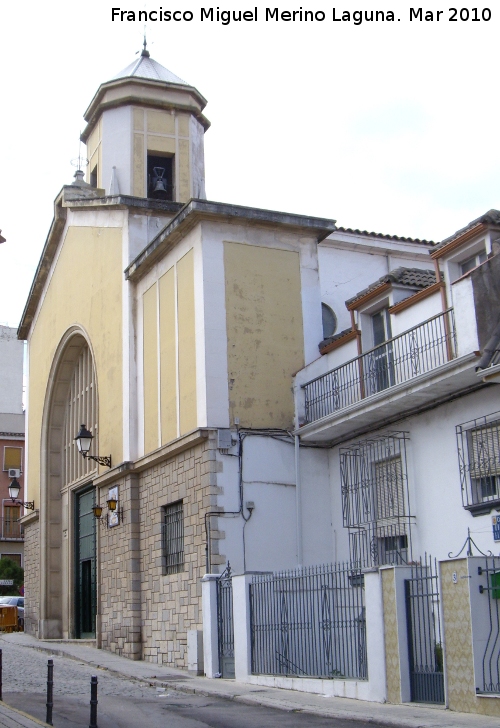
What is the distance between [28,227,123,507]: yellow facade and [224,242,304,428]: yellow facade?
4.62 m

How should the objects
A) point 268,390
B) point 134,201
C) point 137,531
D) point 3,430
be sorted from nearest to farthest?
point 268,390
point 137,531
point 134,201
point 3,430

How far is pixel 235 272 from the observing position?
19234mm

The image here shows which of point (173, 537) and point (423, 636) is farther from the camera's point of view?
point (173, 537)

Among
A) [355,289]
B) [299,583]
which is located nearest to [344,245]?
[355,289]

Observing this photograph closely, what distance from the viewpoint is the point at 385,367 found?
1689cm

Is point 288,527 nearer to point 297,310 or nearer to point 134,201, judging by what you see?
point 297,310

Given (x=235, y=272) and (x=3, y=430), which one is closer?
(x=235, y=272)

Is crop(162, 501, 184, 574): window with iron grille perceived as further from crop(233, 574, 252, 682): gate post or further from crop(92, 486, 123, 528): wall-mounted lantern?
crop(233, 574, 252, 682): gate post

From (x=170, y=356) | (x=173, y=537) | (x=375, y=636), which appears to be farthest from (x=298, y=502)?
(x=375, y=636)

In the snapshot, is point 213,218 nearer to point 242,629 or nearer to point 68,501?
point 242,629

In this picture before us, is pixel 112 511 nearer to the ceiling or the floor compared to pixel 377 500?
nearer to the ceiling

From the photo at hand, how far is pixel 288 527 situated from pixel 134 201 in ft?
29.5

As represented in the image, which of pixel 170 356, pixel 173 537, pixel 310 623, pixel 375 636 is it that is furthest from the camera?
pixel 170 356

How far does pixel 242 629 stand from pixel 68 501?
14.0m
